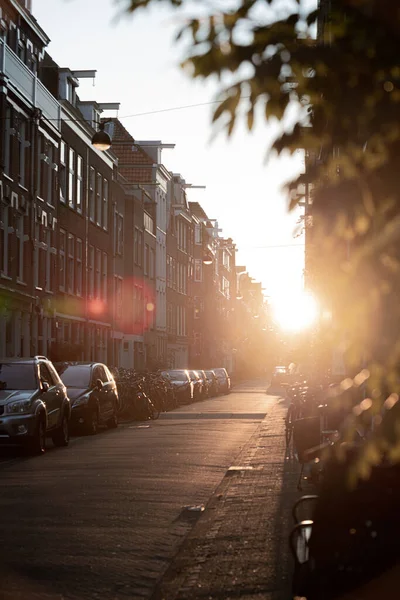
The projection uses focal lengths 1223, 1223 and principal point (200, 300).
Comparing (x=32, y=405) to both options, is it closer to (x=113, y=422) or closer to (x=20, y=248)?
(x=113, y=422)

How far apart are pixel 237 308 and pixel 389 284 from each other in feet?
476

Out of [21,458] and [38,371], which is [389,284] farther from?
[38,371]

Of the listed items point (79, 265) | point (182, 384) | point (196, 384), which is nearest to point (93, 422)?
point (79, 265)

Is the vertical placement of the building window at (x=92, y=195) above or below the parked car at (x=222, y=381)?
above

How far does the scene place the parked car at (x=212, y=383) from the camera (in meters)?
63.5

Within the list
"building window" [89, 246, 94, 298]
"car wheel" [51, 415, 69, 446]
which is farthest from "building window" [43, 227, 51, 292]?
"car wheel" [51, 415, 69, 446]

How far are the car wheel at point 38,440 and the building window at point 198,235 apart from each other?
81005 mm

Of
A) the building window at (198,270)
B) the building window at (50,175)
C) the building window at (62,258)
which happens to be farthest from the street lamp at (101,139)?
the building window at (198,270)

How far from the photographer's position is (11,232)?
36.9 m

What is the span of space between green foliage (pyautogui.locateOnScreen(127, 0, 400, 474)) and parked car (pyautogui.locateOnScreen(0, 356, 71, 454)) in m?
16.3

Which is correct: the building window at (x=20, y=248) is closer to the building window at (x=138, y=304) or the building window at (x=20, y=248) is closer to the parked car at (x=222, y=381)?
the building window at (x=138, y=304)

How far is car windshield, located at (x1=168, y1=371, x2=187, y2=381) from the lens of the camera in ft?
167

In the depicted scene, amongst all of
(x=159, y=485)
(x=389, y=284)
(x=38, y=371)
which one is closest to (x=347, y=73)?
(x=389, y=284)

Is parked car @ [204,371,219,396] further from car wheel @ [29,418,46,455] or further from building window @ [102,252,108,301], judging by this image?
car wheel @ [29,418,46,455]
